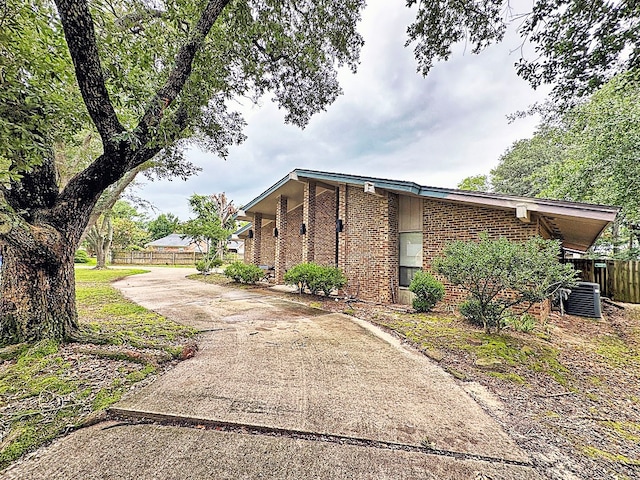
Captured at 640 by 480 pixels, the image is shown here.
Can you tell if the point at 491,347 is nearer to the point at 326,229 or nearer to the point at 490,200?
the point at 490,200

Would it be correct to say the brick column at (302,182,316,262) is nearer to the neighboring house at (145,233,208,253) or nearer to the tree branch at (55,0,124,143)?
the tree branch at (55,0,124,143)

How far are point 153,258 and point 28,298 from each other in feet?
110

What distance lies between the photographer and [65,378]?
9.34ft

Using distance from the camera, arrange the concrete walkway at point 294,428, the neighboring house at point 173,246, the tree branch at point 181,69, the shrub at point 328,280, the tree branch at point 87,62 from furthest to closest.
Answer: the neighboring house at point 173,246 → the shrub at point 328,280 → the tree branch at point 181,69 → the tree branch at point 87,62 → the concrete walkway at point 294,428

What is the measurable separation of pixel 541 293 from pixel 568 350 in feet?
4.76

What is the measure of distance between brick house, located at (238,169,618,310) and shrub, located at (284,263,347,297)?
24.2 inches

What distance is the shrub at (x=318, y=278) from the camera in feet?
28.4

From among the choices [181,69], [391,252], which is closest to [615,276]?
[391,252]

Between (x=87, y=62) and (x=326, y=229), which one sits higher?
(x=87, y=62)

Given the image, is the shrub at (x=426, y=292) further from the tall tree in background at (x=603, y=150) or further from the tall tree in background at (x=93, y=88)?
the tall tree in background at (x=93, y=88)

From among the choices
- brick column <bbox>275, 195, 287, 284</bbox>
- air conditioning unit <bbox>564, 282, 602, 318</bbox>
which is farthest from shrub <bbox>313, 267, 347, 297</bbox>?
air conditioning unit <bbox>564, 282, 602, 318</bbox>

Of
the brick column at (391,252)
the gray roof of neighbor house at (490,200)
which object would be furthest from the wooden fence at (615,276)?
the brick column at (391,252)

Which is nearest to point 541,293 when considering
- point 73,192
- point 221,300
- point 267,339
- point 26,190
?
point 267,339

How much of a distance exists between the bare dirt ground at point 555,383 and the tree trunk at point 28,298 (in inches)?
204
